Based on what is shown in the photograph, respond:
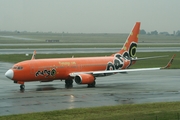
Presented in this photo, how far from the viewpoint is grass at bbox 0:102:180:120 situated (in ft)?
86.8

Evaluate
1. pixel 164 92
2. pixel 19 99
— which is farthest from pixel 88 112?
pixel 164 92

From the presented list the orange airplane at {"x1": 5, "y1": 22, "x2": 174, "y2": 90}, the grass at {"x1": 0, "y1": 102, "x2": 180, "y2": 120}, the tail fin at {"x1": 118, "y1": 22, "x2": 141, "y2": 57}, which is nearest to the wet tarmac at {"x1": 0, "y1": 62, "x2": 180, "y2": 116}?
the orange airplane at {"x1": 5, "y1": 22, "x2": 174, "y2": 90}

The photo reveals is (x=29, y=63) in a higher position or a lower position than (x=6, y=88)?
higher

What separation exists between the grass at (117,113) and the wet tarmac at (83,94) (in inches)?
77.2

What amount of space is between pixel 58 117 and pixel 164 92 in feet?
55.1

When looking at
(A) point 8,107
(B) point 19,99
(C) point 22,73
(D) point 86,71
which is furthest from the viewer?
(D) point 86,71

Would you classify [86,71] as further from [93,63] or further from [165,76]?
[165,76]

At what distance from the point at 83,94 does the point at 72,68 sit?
8.29 m

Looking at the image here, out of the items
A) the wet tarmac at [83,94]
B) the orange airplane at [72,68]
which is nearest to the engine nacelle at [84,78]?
the orange airplane at [72,68]

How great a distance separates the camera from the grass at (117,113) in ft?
86.8

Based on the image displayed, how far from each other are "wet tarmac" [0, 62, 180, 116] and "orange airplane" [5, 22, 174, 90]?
1.14 meters

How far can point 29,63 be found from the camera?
4319 centimetres

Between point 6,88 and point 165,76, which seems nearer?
point 6,88

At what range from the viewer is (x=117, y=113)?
28250 millimetres
